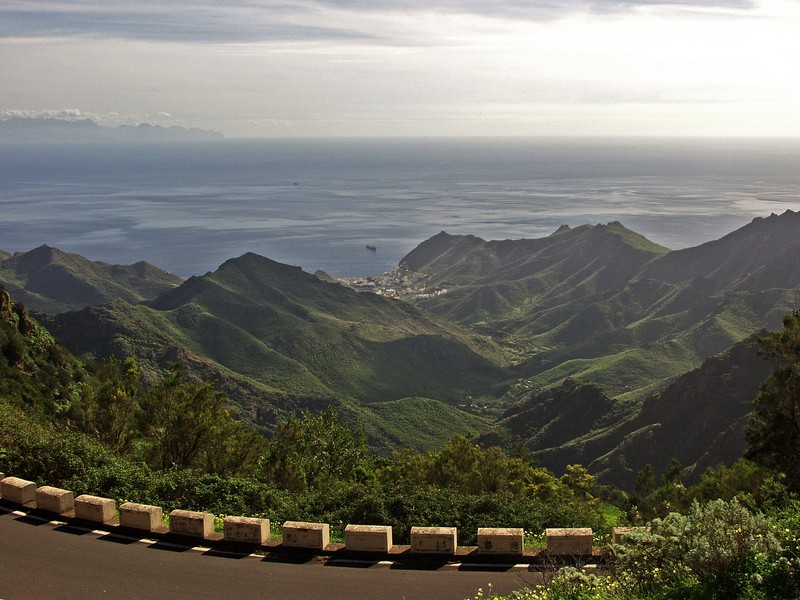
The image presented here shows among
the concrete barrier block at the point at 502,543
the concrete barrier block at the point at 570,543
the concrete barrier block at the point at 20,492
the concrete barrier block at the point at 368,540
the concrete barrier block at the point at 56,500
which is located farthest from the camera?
the concrete barrier block at the point at 20,492

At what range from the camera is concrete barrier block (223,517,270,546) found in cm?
1531

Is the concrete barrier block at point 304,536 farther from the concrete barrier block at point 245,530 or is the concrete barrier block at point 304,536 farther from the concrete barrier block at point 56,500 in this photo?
the concrete barrier block at point 56,500

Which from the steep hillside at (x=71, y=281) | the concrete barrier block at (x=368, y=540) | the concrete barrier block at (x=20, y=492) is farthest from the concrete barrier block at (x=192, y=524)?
the steep hillside at (x=71, y=281)

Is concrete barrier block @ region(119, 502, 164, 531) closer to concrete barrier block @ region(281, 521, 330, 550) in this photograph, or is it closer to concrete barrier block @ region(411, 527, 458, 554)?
concrete barrier block @ region(281, 521, 330, 550)

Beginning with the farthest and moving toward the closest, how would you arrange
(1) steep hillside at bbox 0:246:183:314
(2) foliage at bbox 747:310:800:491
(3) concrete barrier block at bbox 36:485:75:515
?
(1) steep hillside at bbox 0:246:183:314
(2) foliage at bbox 747:310:800:491
(3) concrete barrier block at bbox 36:485:75:515

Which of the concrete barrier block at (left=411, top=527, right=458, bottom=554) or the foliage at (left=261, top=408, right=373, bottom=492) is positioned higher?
the concrete barrier block at (left=411, top=527, right=458, bottom=554)

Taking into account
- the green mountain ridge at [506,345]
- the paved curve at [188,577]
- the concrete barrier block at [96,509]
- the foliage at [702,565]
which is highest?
the foliage at [702,565]

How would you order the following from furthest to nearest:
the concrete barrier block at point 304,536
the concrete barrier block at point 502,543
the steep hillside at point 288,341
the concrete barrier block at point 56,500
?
the steep hillside at point 288,341
the concrete barrier block at point 56,500
the concrete barrier block at point 304,536
the concrete barrier block at point 502,543

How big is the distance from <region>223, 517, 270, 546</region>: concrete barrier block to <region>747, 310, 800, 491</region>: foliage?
607 inches

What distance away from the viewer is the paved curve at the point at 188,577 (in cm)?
1335

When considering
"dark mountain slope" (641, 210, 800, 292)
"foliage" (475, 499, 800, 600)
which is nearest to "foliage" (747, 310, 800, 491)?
"foliage" (475, 499, 800, 600)

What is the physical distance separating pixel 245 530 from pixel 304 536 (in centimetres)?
129

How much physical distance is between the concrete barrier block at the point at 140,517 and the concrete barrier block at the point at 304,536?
3.06 meters

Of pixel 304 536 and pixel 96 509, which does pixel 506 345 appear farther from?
pixel 304 536
